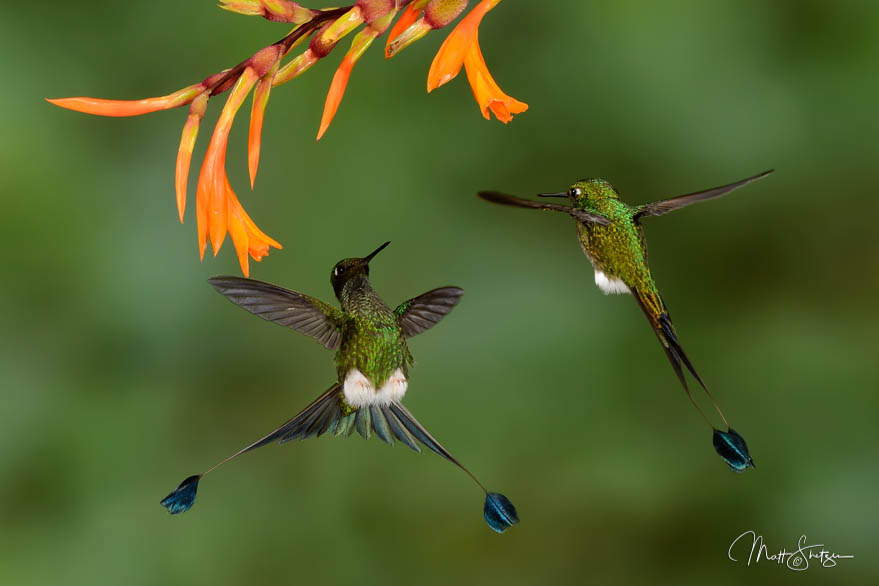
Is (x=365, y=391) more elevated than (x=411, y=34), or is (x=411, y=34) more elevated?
(x=411, y=34)

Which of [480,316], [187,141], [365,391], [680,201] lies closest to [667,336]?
[680,201]

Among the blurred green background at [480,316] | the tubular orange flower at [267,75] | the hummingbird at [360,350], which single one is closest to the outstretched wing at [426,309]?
the hummingbird at [360,350]

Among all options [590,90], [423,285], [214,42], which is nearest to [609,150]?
[590,90]

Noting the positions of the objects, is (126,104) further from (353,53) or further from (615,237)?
(615,237)

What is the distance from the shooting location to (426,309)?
605 millimetres

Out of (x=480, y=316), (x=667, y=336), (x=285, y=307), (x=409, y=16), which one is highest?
(x=409, y=16)

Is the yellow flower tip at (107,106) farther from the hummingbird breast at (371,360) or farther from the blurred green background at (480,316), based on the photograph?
the blurred green background at (480,316)

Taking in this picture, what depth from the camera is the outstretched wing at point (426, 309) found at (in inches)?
21.8

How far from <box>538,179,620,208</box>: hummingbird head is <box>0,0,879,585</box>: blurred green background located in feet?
2.60

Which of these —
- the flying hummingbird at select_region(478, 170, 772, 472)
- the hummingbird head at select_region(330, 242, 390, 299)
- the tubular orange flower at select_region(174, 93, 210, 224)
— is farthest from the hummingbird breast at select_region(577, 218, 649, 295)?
the tubular orange flower at select_region(174, 93, 210, 224)

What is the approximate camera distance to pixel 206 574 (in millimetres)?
1401

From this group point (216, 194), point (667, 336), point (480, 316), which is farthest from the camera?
point (480, 316)

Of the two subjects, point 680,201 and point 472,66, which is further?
point 472,66

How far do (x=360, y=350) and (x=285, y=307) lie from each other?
3.3 inches
